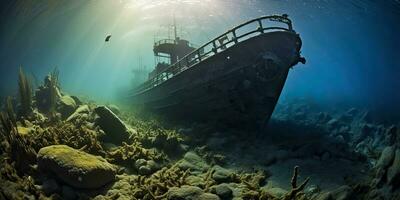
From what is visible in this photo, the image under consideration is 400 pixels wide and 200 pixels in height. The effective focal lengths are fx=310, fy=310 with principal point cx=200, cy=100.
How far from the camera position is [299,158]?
1101cm

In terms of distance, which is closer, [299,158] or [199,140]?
[299,158]

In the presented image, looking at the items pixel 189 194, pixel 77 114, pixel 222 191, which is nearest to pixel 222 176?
pixel 222 191

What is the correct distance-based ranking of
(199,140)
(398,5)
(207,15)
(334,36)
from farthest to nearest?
(334,36) → (207,15) → (398,5) → (199,140)

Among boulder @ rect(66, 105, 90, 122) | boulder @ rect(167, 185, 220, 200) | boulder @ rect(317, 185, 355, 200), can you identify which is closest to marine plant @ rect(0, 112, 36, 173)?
boulder @ rect(66, 105, 90, 122)

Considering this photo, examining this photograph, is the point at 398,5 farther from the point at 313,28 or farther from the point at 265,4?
the point at 313,28

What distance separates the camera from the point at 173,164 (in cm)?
1038

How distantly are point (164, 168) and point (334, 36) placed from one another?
159 ft

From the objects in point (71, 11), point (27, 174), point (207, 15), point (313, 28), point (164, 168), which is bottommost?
point (27, 174)

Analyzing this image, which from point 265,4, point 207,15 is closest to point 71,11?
point 207,15

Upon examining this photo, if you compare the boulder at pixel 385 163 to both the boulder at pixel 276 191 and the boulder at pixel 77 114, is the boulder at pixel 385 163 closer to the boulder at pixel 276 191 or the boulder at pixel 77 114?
the boulder at pixel 276 191

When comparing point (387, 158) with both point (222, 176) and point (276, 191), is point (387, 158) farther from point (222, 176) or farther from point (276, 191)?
point (222, 176)

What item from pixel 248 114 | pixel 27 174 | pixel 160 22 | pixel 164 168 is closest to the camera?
pixel 27 174

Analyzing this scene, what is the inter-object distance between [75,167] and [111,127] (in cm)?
404

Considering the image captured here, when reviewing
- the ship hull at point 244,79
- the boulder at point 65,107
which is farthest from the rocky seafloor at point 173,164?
the boulder at point 65,107
